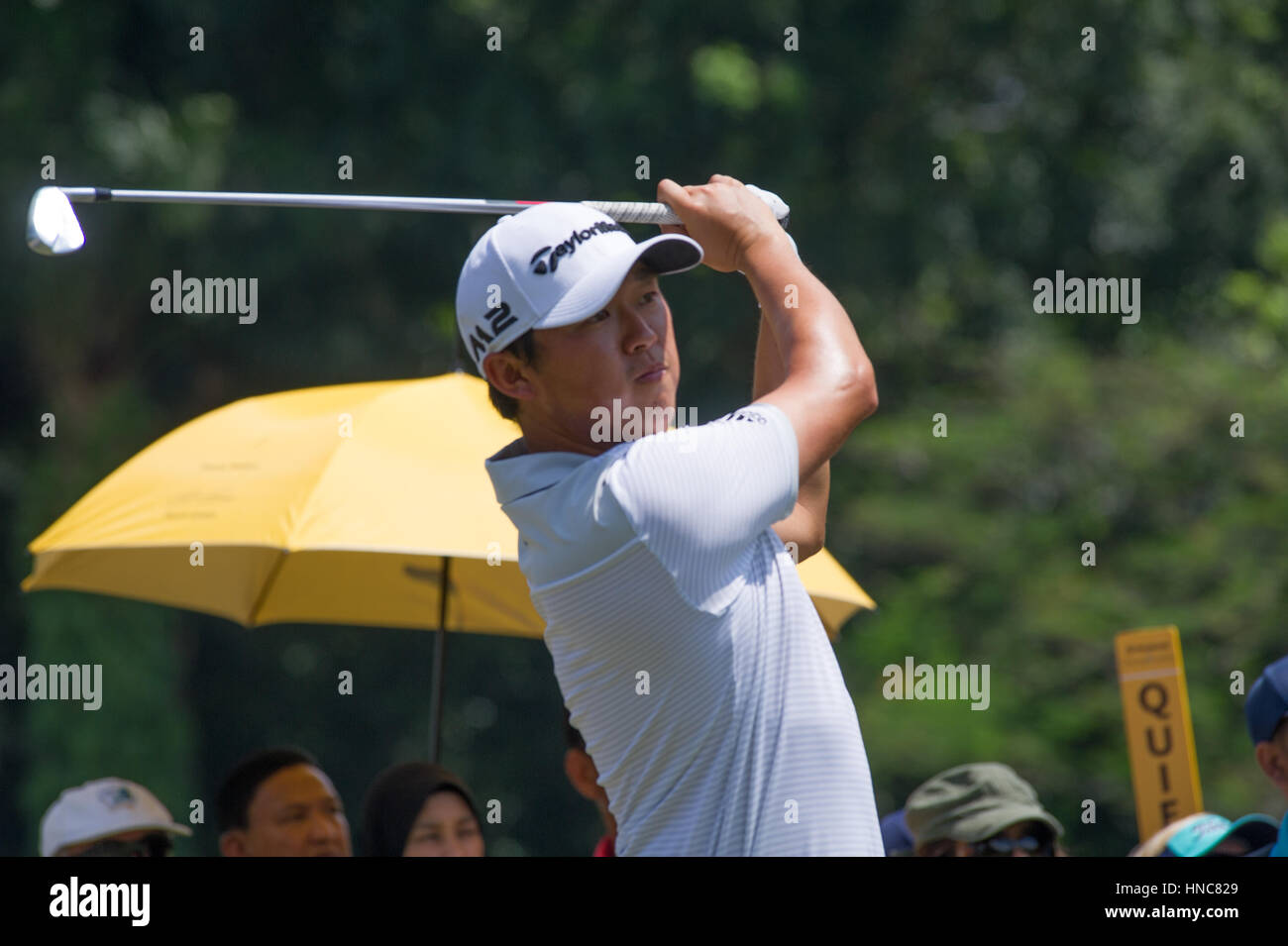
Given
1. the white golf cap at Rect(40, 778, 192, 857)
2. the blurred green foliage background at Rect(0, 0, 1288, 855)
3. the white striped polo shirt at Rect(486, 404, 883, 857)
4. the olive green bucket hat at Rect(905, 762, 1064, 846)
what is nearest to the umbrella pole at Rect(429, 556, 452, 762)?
the white golf cap at Rect(40, 778, 192, 857)

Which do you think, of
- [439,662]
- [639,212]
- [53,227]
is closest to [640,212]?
[639,212]

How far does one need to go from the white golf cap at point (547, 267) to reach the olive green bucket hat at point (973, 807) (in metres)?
2.74

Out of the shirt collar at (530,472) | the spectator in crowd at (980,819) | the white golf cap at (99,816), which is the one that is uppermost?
the shirt collar at (530,472)

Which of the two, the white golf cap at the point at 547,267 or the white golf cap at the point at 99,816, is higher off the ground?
the white golf cap at the point at 547,267

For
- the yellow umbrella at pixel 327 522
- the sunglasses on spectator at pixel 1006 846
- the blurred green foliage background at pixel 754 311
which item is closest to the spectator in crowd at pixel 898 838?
the sunglasses on spectator at pixel 1006 846

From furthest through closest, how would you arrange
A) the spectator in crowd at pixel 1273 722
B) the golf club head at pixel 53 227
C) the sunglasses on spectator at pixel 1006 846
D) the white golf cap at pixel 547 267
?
1. the sunglasses on spectator at pixel 1006 846
2. the spectator in crowd at pixel 1273 722
3. the golf club head at pixel 53 227
4. the white golf cap at pixel 547 267

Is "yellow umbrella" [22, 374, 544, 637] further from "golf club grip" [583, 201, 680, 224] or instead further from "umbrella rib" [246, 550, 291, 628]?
"golf club grip" [583, 201, 680, 224]

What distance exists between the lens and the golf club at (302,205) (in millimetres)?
2436

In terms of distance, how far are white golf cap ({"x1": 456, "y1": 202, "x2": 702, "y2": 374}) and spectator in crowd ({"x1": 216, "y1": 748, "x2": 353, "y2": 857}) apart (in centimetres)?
294

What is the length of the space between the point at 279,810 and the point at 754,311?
27.7 ft

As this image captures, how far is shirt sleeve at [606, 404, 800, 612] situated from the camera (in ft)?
6.77

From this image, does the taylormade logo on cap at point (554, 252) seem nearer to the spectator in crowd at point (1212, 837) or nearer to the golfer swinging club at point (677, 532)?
the golfer swinging club at point (677, 532)

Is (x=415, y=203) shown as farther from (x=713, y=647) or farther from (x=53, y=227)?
(x=713, y=647)

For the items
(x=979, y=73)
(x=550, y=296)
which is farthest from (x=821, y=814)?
(x=979, y=73)
